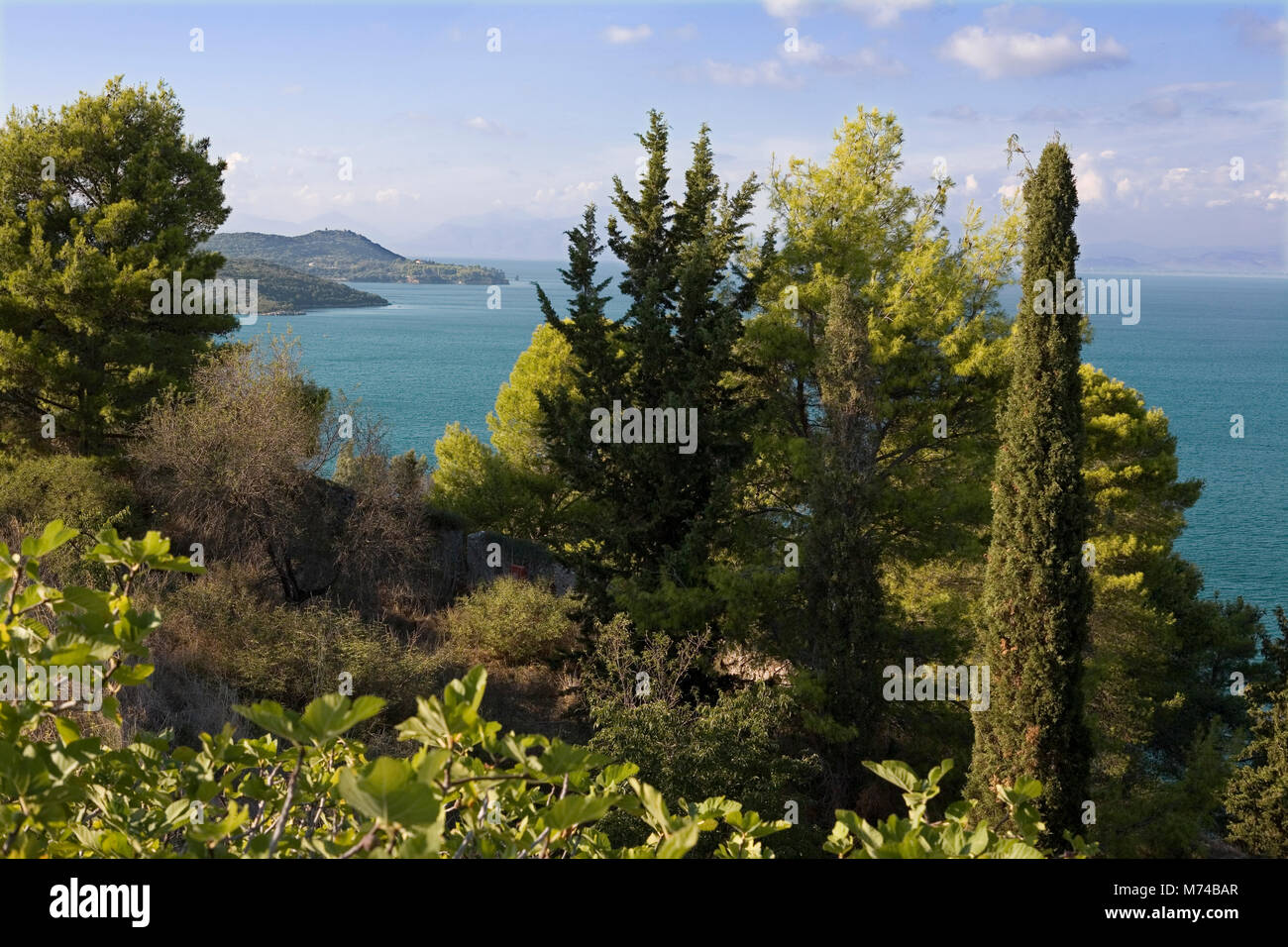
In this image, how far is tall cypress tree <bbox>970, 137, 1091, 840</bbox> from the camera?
44.7 ft

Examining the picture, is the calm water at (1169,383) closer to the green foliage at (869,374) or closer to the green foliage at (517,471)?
the green foliage at (517,471)

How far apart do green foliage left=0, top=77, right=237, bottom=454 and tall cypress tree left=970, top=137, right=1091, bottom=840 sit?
1941cm

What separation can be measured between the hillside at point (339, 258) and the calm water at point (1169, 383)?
27.1 ft

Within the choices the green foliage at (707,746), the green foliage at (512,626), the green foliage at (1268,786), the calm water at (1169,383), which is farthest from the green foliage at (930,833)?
the calm water at (1169,383)

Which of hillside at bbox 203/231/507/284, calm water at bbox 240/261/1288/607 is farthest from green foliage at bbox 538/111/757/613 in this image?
hillside at bbox 203/231/507/284

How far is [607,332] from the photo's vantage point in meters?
20.3

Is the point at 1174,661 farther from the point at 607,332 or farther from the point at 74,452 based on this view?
the point at 74,452

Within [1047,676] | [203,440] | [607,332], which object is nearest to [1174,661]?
[1047,676]

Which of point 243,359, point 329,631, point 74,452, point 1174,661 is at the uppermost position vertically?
point 243,359

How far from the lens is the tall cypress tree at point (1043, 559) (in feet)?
44.7

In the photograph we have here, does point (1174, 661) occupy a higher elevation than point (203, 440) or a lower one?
lower

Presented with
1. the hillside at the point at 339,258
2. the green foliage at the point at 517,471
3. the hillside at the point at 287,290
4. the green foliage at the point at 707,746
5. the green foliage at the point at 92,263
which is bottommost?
the green foliage at the point at 707,746

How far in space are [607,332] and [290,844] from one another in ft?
61.0

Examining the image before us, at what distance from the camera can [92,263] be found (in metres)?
22.3
